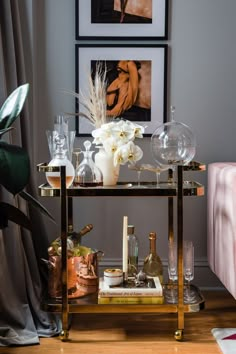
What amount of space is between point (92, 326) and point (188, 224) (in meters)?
0.90

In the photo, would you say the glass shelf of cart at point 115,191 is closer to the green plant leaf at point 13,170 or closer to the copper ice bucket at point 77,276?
the copper ice bucket at point 77,276

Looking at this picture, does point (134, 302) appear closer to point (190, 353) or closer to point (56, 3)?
point (190, 353)

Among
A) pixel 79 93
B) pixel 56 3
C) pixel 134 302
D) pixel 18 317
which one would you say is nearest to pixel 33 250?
pixel 18 317

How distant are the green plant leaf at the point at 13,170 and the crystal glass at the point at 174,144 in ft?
3.26

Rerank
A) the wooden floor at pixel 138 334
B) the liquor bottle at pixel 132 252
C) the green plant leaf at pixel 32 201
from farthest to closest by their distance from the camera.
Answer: the liquor bottle at pixel 132 252, the wooden floor at pixel 138 334, the green plant leaf at pixel 32 201

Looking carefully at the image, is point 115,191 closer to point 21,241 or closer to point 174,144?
point 174,144

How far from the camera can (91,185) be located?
2.51 meters

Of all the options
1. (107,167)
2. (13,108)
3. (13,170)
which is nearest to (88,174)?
(107,167)

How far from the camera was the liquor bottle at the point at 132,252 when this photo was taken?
2.68 metres

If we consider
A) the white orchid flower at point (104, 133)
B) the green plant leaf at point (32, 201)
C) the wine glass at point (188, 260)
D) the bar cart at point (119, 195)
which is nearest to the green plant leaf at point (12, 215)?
the green plant leaf at point (32, 201)

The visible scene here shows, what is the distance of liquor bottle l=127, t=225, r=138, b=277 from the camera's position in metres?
2.68

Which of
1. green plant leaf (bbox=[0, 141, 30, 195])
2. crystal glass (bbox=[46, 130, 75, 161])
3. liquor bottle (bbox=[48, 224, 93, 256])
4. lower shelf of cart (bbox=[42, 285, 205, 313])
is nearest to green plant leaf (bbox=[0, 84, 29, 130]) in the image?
green plant leaf (bbox=[0, 141, 30, 195])

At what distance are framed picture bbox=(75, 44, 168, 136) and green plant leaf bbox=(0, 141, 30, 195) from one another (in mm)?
1363

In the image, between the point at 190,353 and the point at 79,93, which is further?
the point at 79,93
